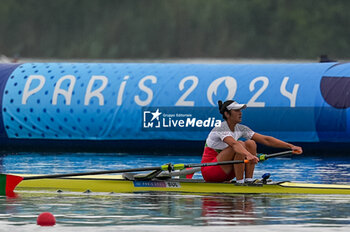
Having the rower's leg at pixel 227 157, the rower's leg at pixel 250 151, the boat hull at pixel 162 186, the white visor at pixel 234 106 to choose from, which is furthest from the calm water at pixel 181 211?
the white visor at pixel 234 106

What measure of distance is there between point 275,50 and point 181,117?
3008 cm

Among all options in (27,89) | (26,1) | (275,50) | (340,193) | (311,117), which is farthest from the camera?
(26,1)

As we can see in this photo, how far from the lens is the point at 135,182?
52.2ft

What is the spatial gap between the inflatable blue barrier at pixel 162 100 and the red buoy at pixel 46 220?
1111 centimetres

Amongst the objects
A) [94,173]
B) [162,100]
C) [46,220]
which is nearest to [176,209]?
[46,220]

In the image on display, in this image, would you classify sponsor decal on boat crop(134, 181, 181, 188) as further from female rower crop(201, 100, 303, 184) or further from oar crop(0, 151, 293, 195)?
female rower crop(201, 100, 303, 184)

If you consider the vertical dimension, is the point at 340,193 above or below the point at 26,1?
below

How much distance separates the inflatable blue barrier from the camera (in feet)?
74.2

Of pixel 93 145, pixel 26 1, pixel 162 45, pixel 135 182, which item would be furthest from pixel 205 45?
pixel 135 182

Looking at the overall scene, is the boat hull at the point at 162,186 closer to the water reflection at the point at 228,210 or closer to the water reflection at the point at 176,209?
the water reflection at the point at 176,209

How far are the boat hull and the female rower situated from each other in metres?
0.23

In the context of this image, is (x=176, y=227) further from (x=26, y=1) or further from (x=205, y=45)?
(x=26, y=1)

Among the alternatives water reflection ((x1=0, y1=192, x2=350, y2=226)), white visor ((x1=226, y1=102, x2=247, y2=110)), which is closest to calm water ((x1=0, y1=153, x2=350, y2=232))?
water reflection ((x1=0, y1=192, x2=350, y2=226))

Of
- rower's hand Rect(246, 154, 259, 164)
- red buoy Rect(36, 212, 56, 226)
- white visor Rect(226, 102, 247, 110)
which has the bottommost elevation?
red buoy Rect(36, 212, 56, 226)
